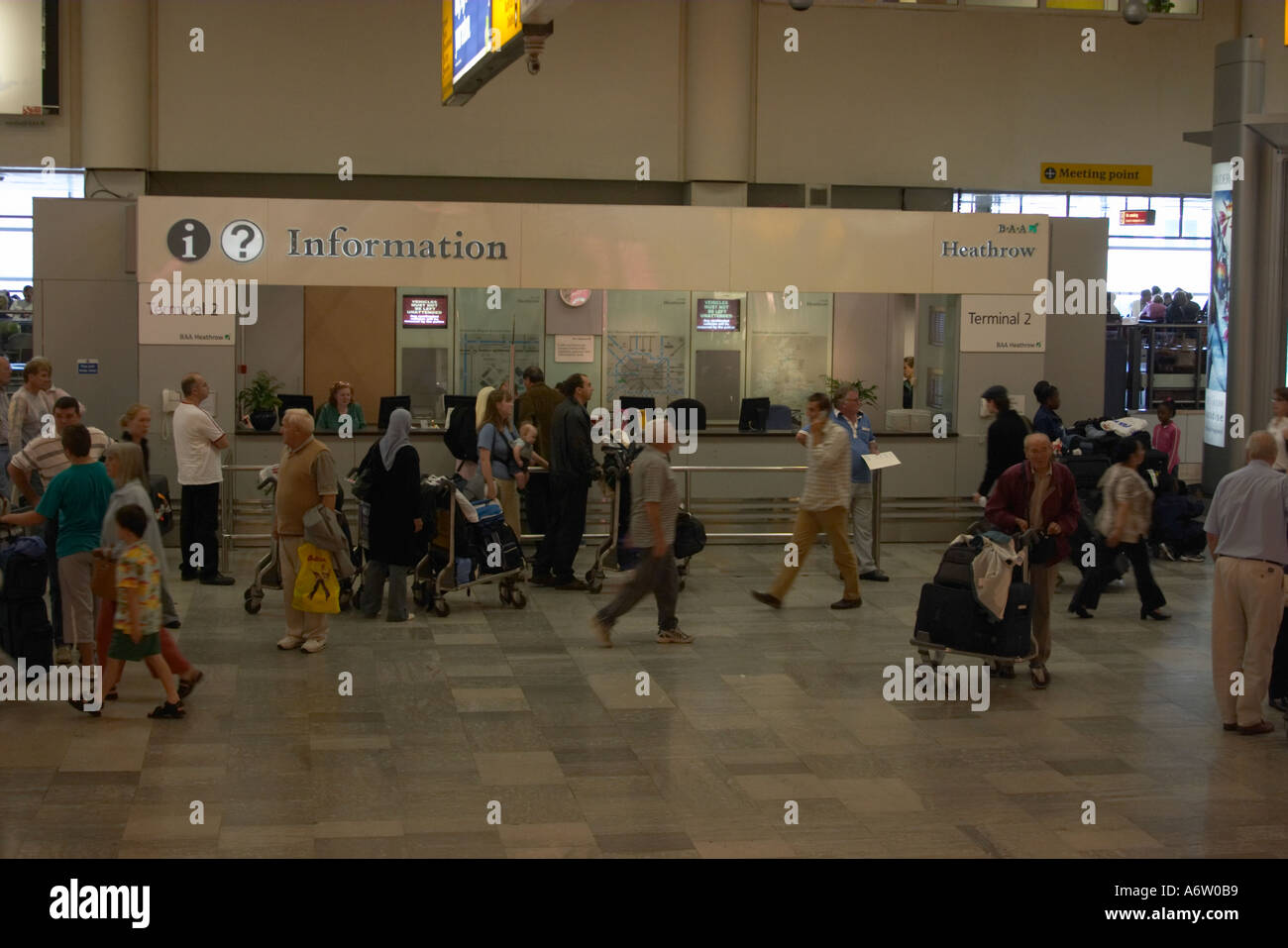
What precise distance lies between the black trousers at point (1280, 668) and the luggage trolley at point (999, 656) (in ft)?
4.57

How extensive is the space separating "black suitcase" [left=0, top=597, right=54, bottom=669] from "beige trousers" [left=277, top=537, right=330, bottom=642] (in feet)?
5.03

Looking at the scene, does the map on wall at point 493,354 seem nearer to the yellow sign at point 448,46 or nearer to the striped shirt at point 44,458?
the yellow sign at point 448,46

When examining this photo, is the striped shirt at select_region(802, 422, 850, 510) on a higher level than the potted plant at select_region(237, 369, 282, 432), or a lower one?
A: lower

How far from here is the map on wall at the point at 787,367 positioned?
17531 mm

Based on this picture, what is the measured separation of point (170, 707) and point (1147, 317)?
1700 centimetres

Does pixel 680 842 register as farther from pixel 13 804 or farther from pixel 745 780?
pixel 13 804

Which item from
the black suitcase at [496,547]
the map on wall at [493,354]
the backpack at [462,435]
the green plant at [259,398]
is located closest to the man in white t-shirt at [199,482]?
the backpack at [462,435]

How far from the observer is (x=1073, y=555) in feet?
40.0

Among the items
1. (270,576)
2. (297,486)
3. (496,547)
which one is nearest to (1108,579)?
(496,547)

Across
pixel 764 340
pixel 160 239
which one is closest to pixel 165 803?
pixel 160 239

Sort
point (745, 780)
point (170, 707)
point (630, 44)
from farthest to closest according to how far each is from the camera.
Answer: point (630, 44) < point (170, 707) < point (745, 780)

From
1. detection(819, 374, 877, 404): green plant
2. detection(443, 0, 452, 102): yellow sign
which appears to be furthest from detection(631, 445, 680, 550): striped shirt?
detection(819, 374, 877, 404): green plant

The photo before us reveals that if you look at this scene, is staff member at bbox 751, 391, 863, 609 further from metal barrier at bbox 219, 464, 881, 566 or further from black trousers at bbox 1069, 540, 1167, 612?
black trousers at bbox 1069, 540, 1167, 612

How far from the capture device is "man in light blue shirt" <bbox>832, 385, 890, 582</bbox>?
41.6ft
